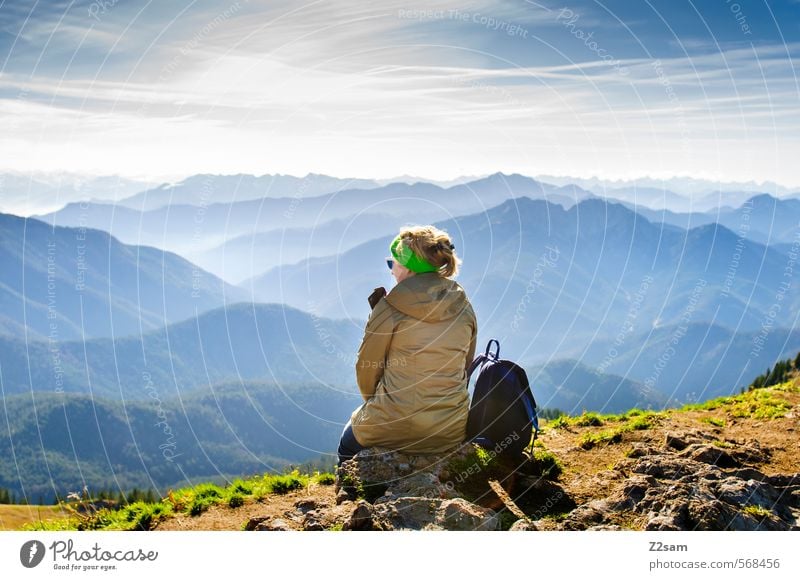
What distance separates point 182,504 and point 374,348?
10.9 ft

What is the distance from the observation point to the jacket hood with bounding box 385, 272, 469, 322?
8.45m

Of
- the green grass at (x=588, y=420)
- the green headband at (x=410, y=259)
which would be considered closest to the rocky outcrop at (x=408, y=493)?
the green headband at (x=410, y=259)

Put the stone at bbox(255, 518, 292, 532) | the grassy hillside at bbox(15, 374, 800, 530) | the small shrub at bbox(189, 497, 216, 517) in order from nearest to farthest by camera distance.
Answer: the stone at bbox(255, 518, 292, 532) → the grassy hillside at bbox(15, 374, 800, 530) → the small shrub at bbox(189, 497, 216, 517)

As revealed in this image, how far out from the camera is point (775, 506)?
→ 7809 mm

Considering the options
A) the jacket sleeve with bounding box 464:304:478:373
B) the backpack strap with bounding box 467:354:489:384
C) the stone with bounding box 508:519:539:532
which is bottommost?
the stone with bounding box 508:519:539:532

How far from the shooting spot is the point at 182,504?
9.27 metres

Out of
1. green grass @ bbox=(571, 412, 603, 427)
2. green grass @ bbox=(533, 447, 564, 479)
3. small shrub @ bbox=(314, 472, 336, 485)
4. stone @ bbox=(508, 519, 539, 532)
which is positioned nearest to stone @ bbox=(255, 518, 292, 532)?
small shrub @ bbox=(314, 472, 336, 485)

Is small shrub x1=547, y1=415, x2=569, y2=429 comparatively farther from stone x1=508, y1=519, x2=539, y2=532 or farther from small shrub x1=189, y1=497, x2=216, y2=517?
small shrub x1=189, y1=497, x2=216, y2=517

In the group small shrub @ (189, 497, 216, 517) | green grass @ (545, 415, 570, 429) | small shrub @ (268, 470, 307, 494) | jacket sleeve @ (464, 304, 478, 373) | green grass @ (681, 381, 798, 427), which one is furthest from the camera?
green grass @ (545, 415, 570, 429)

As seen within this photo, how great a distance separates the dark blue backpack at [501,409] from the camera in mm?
9297

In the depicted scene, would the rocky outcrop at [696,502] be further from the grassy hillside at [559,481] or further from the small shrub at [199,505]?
the small shrub at [199,505]
